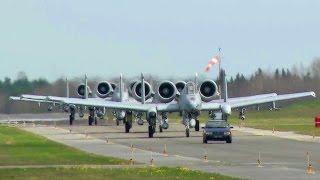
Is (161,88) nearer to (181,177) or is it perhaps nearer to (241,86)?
(181,177)

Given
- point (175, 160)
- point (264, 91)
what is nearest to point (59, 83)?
point (264, 91)

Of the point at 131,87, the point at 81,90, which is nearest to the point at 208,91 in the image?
the point at 131,87

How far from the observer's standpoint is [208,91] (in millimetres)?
80562

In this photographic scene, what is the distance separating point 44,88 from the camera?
5354 inches

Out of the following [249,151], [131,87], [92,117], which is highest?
[131,87]

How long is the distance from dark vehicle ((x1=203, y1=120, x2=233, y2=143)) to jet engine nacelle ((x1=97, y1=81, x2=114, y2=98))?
48.3 metres

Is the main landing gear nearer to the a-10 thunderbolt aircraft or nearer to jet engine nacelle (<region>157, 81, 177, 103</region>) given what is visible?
the a-10 thunderbolt aircraft

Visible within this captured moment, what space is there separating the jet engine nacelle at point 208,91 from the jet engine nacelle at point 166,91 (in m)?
2.15

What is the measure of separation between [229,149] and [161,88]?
2590 cm

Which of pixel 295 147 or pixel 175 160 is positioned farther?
pixel 295 147

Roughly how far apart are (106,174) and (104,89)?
253 ft

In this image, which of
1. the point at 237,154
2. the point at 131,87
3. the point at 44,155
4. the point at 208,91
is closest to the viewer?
the point at 44,155

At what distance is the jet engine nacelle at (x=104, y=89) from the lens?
111375 mm

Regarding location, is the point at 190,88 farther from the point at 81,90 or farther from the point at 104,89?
the point at 81,90
